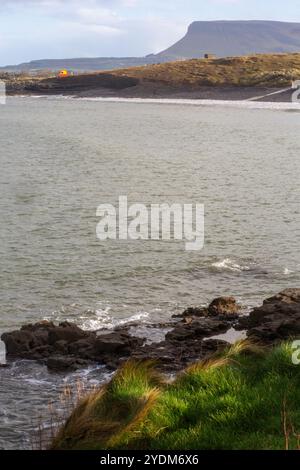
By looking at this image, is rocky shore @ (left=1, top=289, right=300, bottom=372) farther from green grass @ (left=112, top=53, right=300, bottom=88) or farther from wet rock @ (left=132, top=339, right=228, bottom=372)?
green grass @ (left=112, top=53, right=300, bottom=88)

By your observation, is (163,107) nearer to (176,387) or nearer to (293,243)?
(293,243)

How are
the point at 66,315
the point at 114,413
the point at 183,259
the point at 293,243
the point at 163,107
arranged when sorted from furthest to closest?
the point at 163,107, the point at 293,243, the point at 183,259, the point at 66,315, the point at 114,413

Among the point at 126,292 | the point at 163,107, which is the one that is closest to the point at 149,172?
the point at 126,292

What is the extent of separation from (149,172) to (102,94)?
100 metres

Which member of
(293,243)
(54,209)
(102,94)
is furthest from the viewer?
(102,94)

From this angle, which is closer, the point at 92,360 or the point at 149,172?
the point at 92,360

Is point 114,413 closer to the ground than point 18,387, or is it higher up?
higher up

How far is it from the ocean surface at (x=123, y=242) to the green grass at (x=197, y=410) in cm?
219

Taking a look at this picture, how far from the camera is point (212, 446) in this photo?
900 cm
